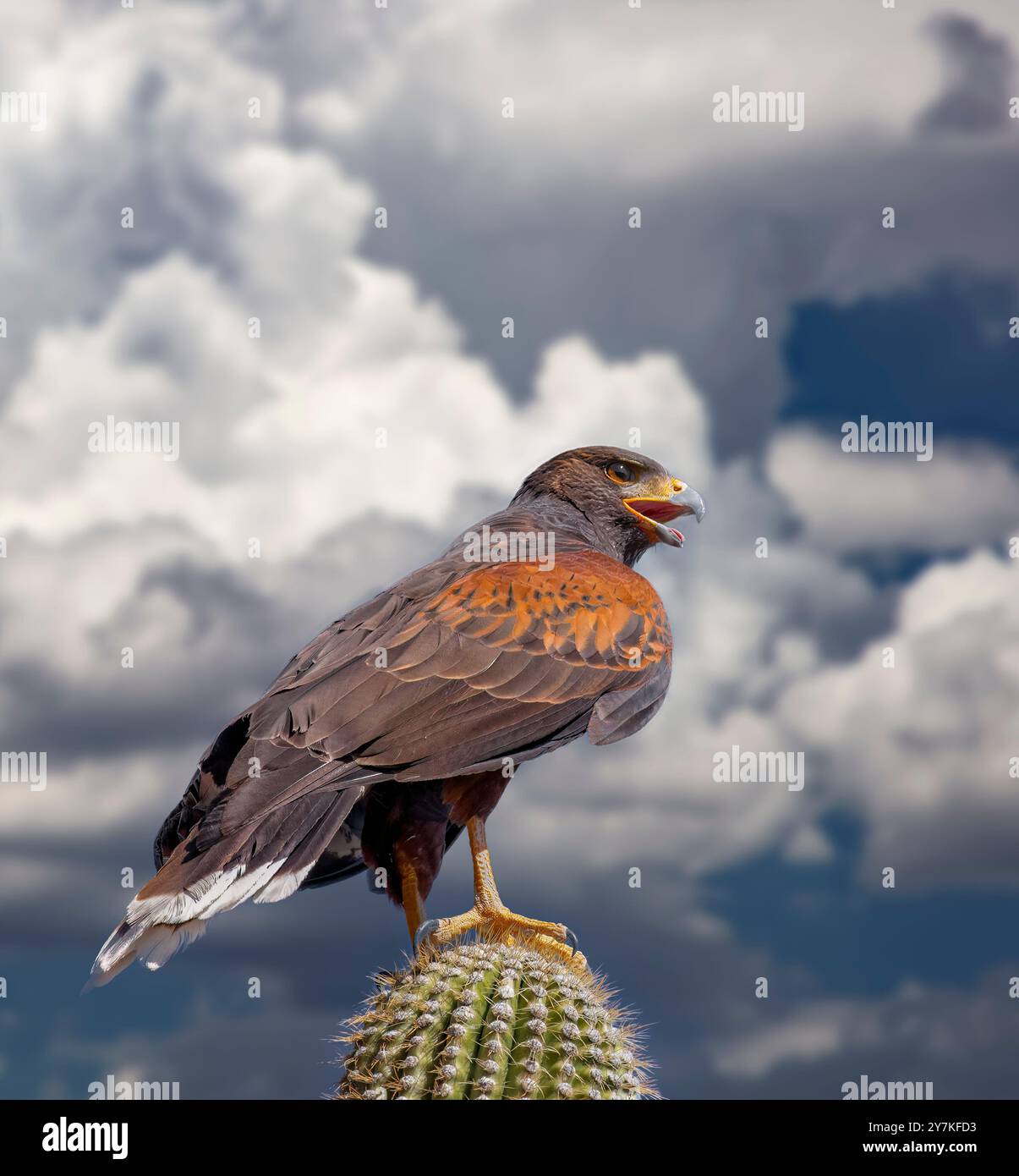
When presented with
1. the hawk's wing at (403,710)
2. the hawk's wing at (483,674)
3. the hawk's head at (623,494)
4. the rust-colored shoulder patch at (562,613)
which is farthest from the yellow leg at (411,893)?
the hawk's head at (623,494)

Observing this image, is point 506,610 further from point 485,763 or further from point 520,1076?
point 520,1076

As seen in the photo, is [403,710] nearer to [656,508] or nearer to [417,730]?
[417,730]

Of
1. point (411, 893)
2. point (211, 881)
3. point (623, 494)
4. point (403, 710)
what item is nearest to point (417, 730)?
point (403, 710)

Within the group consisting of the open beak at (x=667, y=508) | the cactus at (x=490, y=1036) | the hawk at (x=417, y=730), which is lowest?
the cactus at (x=490, y=1036)

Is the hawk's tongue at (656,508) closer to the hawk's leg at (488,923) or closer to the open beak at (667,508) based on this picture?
the open beak at (667,508)


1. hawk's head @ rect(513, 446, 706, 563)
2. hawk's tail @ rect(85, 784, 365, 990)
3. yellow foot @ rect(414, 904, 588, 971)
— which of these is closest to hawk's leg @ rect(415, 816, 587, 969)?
yellow foot @ rect(414, 904, 588, 971)

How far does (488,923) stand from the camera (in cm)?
638

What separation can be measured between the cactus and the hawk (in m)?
0.53

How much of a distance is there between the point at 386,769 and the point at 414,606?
4.12 feet

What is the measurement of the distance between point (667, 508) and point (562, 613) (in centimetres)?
174

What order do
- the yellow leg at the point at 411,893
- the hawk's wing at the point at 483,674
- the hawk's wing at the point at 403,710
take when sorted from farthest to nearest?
1. the yellow leg at the point at 411,893
2. the hawk's wing at the point at 483,674
3. the hawk's wing at the point at 403,710

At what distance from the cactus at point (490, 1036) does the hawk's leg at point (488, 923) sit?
1.34 ft

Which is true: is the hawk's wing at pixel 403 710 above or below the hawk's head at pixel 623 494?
below

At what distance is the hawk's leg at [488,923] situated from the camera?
247 inches
